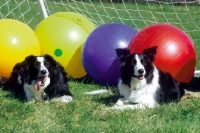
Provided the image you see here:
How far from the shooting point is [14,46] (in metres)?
8.12

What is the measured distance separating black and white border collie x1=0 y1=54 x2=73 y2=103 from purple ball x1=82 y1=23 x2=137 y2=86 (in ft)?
2.91

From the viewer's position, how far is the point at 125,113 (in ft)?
19.3

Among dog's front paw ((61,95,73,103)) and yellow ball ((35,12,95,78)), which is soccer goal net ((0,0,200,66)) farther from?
dog's front paw ((61,95,73,103))

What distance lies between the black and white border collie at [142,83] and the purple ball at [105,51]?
1100 mm

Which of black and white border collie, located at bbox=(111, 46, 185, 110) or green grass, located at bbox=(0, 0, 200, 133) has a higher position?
black and white border collie, located at bbox=(111, 46, 185, 110)

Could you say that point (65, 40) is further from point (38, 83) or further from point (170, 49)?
point (170, 49)

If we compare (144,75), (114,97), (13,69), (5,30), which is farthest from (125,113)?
(5,30)

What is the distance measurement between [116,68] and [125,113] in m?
2.00

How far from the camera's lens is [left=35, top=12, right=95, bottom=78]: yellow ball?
841 centimetres

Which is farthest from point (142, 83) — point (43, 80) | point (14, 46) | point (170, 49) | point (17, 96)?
point (14, 46)

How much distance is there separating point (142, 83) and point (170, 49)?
3.24 feet

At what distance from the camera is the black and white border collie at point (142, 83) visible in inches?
248

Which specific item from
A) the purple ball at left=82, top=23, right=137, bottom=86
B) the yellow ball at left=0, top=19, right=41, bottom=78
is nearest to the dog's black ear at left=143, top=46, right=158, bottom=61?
the purple ball at left=82, top=23, right=137, bottom=86

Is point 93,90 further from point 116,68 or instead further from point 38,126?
point 38,126
